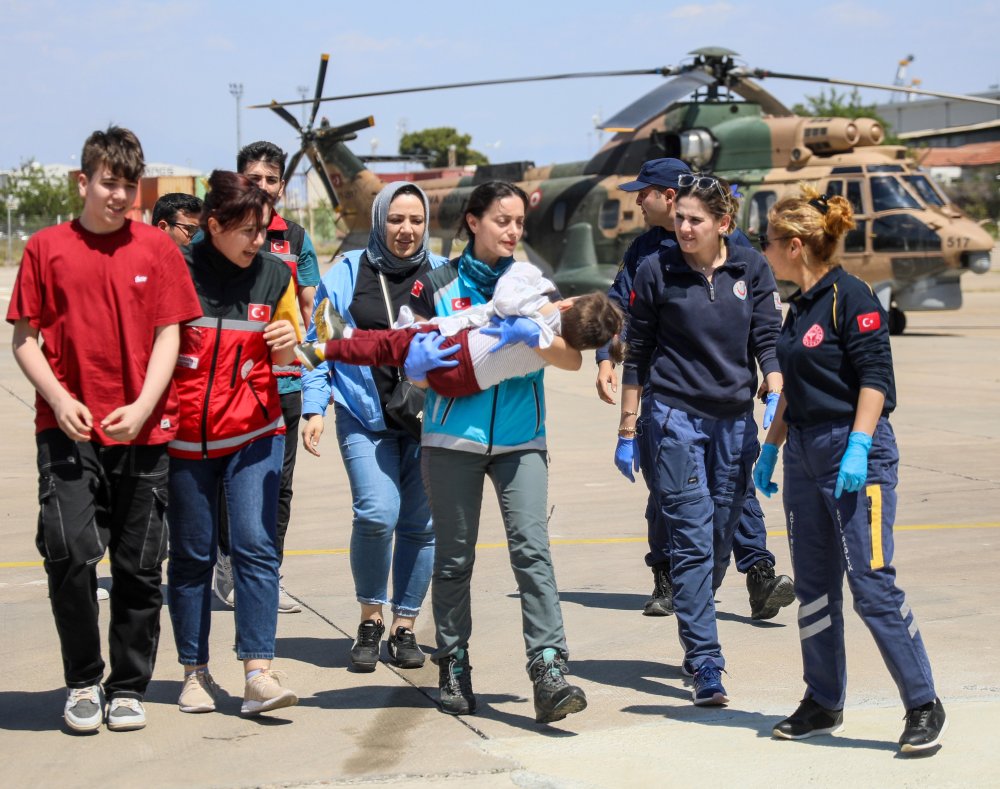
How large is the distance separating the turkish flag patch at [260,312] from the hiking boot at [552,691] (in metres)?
1.61

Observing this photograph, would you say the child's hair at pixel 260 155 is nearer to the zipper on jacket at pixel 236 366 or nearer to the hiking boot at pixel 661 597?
the zipper on jacket at pixel 236 366

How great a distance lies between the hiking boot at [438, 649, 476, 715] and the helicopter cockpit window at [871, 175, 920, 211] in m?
17.6

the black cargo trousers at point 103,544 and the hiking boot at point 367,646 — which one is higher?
the black cargo trousers at point 103,544

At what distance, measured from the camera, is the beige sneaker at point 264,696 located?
4.87 meters

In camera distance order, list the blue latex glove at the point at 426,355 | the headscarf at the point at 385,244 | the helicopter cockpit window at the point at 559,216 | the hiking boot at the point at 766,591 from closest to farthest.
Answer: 1. the blue latex glove at the point at 426,355
2. the headscarf at the point at 385,244
3. the hiking boot at the point at 766,591
4. the helicopter cockpit window at the point at 559,216

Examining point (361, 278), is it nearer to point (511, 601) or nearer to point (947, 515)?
point (511, 601)

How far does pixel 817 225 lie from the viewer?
4.61 m

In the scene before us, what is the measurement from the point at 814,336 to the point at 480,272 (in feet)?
4.15

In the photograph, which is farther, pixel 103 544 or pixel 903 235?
pixel 903 235

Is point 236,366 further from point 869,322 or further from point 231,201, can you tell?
point 869,322

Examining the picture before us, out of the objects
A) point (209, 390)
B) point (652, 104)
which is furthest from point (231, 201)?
point (652, 104)

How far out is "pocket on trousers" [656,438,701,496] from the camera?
17.5ft

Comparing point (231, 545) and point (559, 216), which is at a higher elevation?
point (559, 216)

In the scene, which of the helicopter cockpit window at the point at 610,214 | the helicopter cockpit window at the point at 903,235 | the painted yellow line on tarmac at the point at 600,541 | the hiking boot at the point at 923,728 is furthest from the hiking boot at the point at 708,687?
the helicopter cockpit window at the point at 610,214
